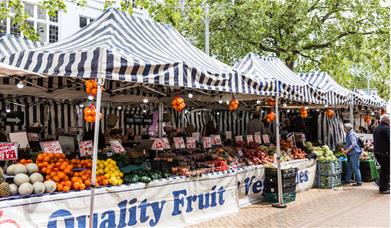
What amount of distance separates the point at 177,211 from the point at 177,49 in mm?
3159

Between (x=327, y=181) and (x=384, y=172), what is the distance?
1.48 m

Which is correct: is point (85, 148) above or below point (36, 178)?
above

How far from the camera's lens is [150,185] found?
256 inches

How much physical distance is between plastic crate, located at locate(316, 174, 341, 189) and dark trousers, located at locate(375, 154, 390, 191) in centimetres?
122

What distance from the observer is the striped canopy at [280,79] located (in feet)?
28.9

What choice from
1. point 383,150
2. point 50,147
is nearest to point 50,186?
point 50,147

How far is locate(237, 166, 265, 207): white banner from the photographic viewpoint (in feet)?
28.4

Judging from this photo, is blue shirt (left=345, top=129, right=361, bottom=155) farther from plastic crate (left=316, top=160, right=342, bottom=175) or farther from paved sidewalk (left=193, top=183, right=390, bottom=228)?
paved sidewalk (left=193, top=183, right=390, bottom=228)

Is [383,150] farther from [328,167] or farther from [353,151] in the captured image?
[328,167]

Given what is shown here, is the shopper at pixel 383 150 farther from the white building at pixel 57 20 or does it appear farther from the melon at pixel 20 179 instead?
the white building at pixel 57 20

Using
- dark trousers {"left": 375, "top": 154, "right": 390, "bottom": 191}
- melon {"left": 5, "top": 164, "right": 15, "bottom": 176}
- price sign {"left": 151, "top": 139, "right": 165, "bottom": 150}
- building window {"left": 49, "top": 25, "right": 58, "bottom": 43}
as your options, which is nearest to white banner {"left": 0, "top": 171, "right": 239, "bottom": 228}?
melon {"left": 5, "top": 164, "right": 15, "bottom": 176}

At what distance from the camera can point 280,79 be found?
31.8ft

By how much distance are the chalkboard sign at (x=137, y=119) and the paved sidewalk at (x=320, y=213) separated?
7784 millimetres

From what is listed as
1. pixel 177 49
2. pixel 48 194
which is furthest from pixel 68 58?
pixel 177 49
